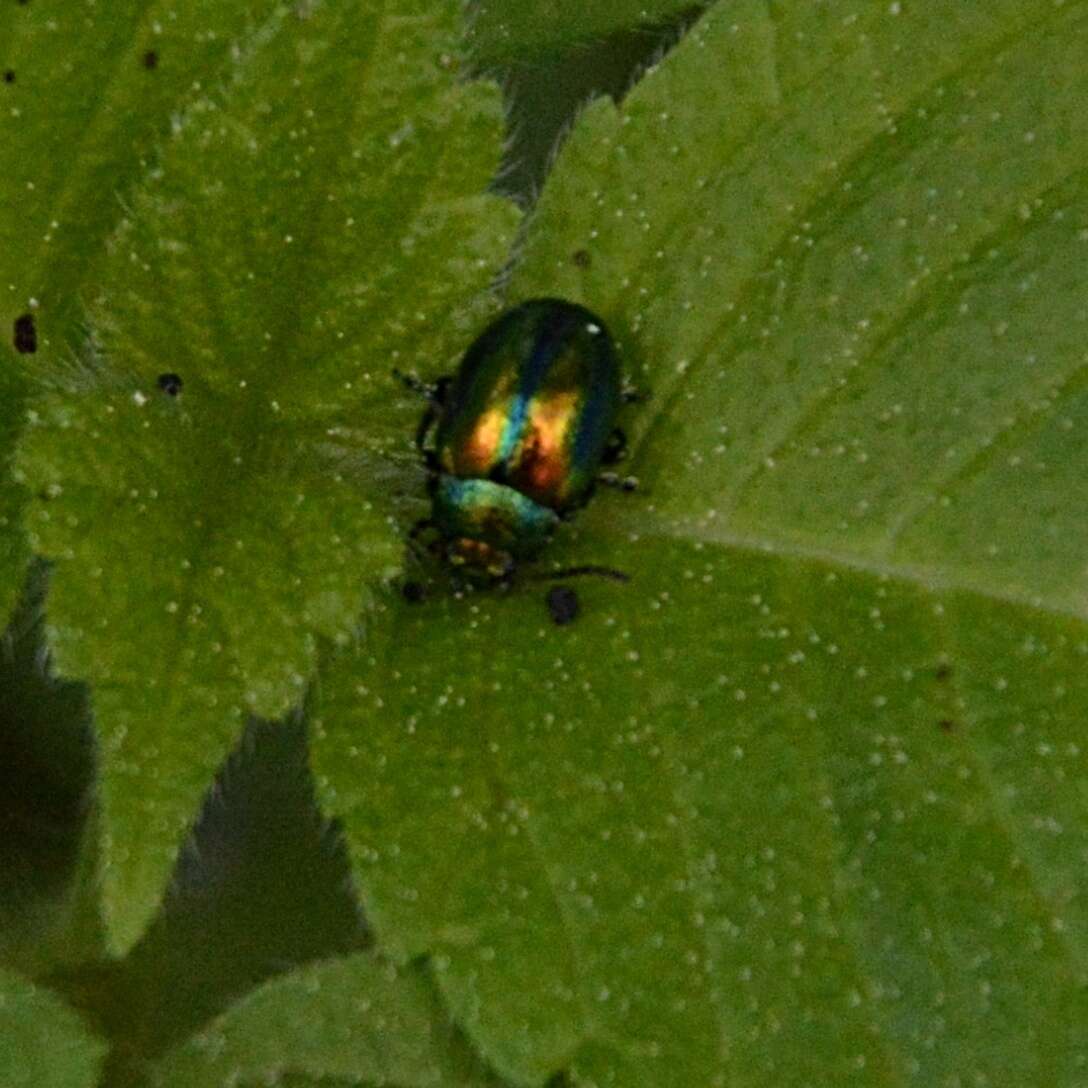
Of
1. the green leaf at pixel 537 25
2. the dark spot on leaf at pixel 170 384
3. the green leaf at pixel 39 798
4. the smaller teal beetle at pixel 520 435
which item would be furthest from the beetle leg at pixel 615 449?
the green leaf at pixel 39 798

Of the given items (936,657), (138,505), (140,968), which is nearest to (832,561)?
(936,657)

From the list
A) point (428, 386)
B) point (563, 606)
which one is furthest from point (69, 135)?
point (563, 606)

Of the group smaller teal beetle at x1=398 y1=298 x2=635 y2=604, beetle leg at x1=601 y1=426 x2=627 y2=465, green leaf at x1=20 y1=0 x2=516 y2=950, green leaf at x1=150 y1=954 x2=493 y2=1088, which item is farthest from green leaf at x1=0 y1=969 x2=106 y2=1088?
beetle leg at x1=601 y1=426 x2=627 y2=465

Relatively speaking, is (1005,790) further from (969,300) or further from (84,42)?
(84,42)

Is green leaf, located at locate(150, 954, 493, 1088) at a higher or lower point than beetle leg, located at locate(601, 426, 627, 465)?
lower

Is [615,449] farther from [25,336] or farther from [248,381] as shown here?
[25,336]

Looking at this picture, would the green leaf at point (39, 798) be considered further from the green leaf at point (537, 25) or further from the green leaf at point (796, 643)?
the green leaf at point (537, 25)

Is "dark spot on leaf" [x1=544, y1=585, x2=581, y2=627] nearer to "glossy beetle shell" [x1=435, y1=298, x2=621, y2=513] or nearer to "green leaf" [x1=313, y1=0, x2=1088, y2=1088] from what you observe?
"green leaf" [x1=313, y1=0, x2=1088, y2=1088]
